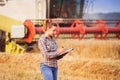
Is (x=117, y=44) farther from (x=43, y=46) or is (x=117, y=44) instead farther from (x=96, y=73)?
(x=43, y=46)

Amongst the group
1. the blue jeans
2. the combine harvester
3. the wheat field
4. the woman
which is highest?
the woman

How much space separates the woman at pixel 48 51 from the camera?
5.10 m


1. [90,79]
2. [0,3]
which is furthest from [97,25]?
[90,79]

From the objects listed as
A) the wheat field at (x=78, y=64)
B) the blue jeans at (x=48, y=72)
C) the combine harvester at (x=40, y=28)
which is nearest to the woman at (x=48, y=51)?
the blue jeans at (x=48, y=72)

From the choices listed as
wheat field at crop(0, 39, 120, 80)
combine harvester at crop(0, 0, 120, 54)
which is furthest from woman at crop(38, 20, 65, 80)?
combine harvester at crop(0, 0, 120, 54)

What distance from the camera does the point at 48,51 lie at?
5.12m

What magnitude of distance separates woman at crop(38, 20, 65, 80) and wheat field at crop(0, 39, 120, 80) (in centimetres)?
295

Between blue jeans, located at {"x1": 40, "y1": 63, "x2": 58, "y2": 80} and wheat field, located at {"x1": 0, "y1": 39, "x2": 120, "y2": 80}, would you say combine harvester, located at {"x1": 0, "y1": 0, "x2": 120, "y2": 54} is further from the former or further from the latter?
blue jeans, located at {"x1": 40, "y1": 63, "x2": 58, "y2": 80}

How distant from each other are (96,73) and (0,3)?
5613mm

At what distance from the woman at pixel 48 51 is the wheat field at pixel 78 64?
295 centimetres

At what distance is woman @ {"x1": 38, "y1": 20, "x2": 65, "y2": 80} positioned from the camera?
5.10 metres

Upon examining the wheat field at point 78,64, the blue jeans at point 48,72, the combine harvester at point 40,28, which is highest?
the blue jeans at point 48,72

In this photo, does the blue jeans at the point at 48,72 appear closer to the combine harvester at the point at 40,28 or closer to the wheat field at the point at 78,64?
the wheat field at the point at 78,64

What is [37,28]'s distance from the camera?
486 inches
